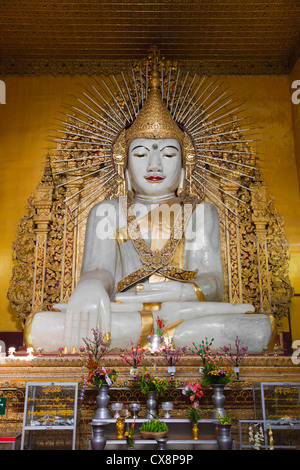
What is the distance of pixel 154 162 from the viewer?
16.4ft

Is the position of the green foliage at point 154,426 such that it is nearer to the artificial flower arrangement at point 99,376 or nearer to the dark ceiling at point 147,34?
the artificial flower arrangement at point 99,376

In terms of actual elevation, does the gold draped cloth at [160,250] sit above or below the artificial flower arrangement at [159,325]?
above

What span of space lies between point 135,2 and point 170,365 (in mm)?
3652

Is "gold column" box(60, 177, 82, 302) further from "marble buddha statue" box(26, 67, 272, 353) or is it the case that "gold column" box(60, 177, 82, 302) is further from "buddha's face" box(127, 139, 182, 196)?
"buddha's face" box(127, 139, 182, 196)

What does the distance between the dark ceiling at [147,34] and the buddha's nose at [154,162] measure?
1402mm

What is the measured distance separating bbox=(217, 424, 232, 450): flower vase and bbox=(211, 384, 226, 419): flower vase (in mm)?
200

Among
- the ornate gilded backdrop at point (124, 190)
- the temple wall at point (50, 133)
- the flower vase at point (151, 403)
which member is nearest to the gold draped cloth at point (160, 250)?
the ornate gilded backdrop at point (124, 190)

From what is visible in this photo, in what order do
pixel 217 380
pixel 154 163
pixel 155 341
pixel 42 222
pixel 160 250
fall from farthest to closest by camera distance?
1. pixel 42 222
2. pixel 154 163
3. pixel 160 250
4. pixel 155 341
5. pixel 217 380

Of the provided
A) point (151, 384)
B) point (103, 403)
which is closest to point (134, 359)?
point (151, 384)

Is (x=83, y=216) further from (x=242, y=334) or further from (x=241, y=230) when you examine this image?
(x=242, y=334)

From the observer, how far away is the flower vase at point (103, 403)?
271cm

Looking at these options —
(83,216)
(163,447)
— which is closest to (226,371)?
(163,447)

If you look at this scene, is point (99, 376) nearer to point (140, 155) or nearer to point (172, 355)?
point (172, 355)

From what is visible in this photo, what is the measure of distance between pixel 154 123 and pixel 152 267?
150cm
